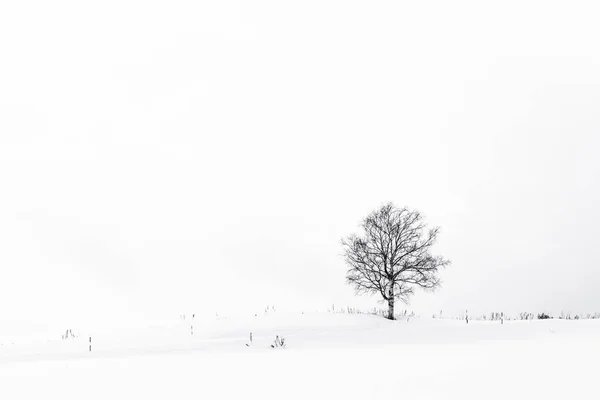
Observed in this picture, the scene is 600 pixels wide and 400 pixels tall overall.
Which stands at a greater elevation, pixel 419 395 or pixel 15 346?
pixel 419 395

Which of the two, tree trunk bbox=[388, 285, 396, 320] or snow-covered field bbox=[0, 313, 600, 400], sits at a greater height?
snow-covered field bbox=[0, 313, 600, 400]

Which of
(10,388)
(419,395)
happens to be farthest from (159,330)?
(419,395)

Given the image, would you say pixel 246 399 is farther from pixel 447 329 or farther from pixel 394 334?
pixel 447 329

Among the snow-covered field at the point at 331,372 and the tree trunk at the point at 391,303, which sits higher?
the snow-covered field at the point at 331,372

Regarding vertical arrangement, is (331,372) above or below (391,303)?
above

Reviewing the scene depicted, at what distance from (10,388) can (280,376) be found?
14.8 feet

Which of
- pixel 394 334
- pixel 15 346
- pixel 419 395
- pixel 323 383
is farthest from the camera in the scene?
pixel 15 346

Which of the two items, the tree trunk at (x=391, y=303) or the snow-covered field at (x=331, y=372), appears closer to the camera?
the snow-covered field at (x=331, y=372)

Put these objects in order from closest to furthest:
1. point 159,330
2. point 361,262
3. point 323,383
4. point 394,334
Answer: point 323,383 < point 394,334 < point 159,330 < point 361,262

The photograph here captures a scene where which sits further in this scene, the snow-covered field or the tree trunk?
the tree trunk

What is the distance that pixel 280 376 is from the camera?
763 centimetres

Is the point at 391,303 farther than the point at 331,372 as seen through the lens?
Yes

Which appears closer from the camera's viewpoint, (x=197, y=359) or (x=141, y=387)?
(x=141, y=387)

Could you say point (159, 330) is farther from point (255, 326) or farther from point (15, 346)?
point (15, 346)
